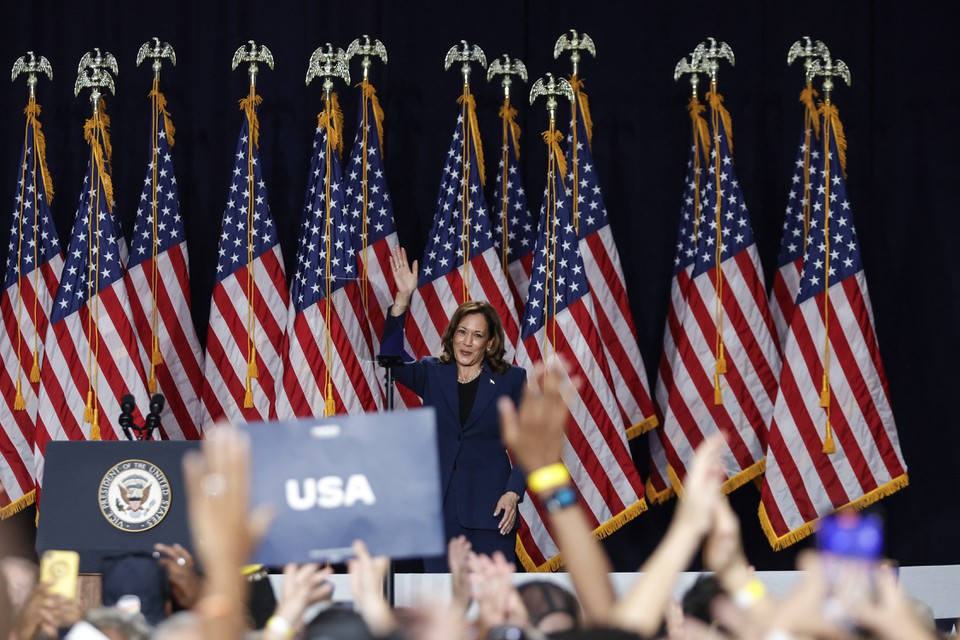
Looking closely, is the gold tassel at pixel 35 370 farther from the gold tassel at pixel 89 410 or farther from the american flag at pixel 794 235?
the american flag at pixel 794 235

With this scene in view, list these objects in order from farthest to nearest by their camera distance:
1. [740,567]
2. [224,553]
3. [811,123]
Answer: [811,123], [740,567], [224,553]

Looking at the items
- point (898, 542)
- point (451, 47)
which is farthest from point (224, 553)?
point (898, 542)

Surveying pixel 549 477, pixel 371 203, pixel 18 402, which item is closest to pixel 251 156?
pixel 371 203

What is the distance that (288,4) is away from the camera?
22.7 ft

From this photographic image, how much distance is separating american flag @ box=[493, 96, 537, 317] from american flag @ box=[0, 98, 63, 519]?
222 centimetres

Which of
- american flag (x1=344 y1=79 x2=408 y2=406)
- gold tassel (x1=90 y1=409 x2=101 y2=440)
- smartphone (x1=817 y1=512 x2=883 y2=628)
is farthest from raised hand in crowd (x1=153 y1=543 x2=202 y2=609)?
american flag (x1=344 y1=79 x2=408 y2=406)

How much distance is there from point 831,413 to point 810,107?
1522mm

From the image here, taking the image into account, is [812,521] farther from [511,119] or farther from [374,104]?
[374,104]

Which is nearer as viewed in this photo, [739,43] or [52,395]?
[52,395]

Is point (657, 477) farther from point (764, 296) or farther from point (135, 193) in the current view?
point (135, 193)

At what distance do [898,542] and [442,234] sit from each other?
289 centimetres

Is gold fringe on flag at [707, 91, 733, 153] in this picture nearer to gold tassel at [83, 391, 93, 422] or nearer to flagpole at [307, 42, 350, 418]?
flagpole at [307, 42, 350, 418]

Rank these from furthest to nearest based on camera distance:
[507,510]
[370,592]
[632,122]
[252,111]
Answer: [632,122], [252,111], [507,510], [370,592]

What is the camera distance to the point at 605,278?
6.57 metres
